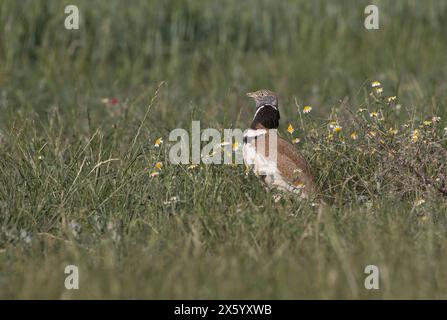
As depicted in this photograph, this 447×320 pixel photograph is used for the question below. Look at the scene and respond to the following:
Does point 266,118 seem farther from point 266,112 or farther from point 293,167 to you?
point 293,167

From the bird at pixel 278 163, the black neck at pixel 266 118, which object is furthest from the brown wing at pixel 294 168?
the black neck at pixel 266 118

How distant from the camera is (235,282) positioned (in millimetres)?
4766

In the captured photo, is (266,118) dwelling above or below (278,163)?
above

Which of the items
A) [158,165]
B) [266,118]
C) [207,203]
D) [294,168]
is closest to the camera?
[207,203]

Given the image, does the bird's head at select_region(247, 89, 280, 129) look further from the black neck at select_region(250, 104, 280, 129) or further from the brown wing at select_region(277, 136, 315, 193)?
the brown wing at select_region(277, 136, 315, 193)

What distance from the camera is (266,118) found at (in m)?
6.58

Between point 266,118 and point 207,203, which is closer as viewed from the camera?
point 207,203

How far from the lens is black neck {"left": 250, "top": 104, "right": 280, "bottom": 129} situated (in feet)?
21.5

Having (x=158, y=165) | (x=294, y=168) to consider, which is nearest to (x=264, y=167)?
(x=294, y=168)

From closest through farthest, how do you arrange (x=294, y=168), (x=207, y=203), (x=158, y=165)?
(x=207, y=203), (x=294, y=168), (x=158, y=165)

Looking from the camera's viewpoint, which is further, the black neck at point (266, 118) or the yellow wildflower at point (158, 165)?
the black neck at point (266, 118)

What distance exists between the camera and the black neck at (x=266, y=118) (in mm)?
6566

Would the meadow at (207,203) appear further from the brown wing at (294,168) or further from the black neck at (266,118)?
the black neck at (266,118)
